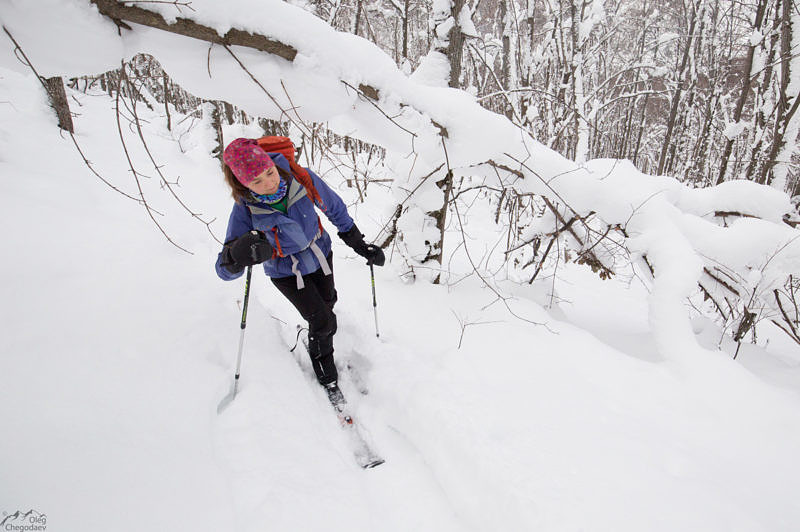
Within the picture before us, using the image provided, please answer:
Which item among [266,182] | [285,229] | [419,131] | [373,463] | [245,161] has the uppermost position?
[419,131]

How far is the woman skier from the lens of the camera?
6.44 ft

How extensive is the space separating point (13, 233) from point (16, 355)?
60.8 inches

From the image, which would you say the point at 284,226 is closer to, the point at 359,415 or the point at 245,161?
the point at 245,161

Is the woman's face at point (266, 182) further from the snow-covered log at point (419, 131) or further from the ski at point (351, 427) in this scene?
the ski at point (351, 427)

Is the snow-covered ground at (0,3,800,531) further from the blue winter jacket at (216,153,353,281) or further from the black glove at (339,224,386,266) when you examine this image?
the blue winter jacket at (216,153,353,281)

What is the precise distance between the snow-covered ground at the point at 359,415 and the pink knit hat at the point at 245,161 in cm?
99

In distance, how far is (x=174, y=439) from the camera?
178 cm

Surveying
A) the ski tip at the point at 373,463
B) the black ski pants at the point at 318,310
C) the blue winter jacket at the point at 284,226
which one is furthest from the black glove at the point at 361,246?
the ski tip at the point at 373,463

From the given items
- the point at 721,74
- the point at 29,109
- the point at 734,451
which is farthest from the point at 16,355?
the point at 721,74

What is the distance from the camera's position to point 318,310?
243 cm

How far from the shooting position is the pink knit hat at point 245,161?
1.89 metres

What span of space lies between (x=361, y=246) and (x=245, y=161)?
118 centimetres

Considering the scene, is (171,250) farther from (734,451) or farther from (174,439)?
(734,451)

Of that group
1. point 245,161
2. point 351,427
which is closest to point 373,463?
point 351,427
